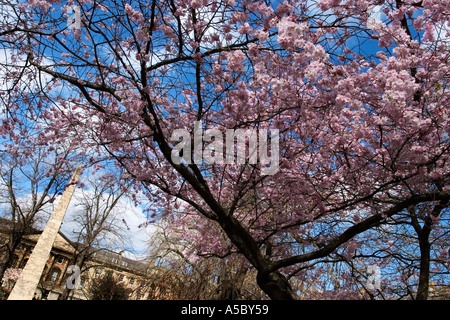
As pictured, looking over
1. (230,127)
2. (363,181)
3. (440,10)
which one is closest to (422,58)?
(440,10)

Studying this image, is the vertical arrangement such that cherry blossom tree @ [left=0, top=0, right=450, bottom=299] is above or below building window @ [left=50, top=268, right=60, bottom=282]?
below

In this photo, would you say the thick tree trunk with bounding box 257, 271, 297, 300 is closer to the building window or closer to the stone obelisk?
the stone obelisk

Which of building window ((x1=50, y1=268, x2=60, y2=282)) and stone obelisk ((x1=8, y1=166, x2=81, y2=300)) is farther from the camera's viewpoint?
building window ((x1=50, y1=268, x2=60, y2=282))

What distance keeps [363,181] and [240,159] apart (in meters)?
1.60

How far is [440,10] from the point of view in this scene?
319 cm

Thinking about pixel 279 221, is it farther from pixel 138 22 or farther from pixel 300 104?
pixel 138 22

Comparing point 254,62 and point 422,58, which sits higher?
point 254,62

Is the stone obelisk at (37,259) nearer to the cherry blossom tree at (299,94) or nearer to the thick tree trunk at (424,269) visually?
the cherry blossom tree at (299,94)

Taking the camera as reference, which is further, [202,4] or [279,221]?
[279,221]

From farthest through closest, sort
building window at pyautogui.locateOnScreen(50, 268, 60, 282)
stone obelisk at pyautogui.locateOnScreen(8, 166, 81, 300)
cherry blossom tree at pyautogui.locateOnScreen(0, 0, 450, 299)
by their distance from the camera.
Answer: building window at pyautogui.locateOnScreen(50, 268, 60, 282) < stone obelisk at pyautogui.locateOnScreen(8, 166, 81, 300) < cherry blossom tree at pyautogui.locateOnScreen(0, 0, 450, 299)

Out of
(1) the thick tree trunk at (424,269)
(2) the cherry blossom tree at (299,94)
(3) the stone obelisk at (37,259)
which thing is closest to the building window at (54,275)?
(3) the stone obelisk at (37,259)

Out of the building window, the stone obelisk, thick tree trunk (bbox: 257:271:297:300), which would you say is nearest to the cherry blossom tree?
thick tree trunk (bbox: 257:271:297:300)

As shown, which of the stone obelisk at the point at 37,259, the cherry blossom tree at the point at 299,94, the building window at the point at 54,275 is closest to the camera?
the cherry blossom tree at the point at 299,94
